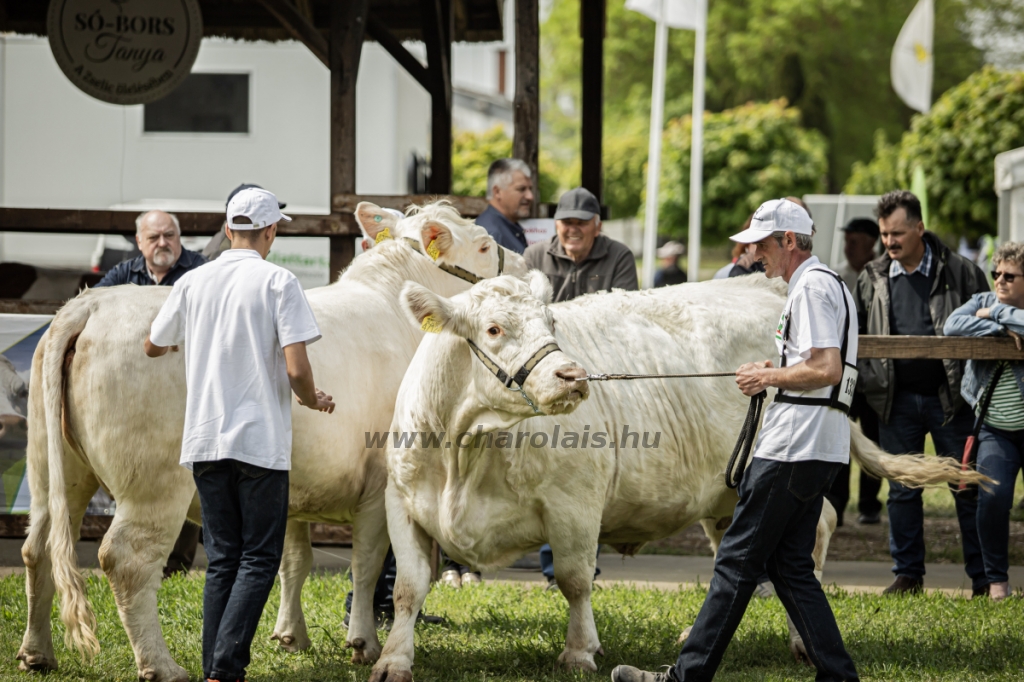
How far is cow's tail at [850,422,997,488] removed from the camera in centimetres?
498

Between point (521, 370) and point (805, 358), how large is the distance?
3.59 feet

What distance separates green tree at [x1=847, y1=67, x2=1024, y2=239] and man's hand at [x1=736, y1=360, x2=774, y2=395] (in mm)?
17566

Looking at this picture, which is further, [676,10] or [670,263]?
[676,10]

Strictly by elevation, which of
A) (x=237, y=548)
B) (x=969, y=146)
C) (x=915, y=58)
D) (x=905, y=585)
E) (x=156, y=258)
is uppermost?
(x=915, y=58)

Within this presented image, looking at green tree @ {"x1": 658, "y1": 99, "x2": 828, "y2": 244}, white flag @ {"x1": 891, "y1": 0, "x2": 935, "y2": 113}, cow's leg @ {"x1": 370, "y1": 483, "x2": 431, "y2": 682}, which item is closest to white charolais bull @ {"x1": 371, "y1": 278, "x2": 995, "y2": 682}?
cow's leg @ {"x1": 370, "y1": 483, "x2": 431, "y2": 682}

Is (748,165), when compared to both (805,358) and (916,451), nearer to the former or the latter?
(916,451)

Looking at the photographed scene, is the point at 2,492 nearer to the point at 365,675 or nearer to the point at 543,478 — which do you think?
the point at 365,675

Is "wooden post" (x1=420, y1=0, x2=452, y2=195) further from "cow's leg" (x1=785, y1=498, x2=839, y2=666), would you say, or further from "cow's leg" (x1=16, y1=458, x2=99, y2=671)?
"cow's leg" (x1=16, y1=458, x2=99, y2=671)

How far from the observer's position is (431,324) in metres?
4.52

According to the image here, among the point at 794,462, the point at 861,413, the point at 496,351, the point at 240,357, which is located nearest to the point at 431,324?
the point at 496,351

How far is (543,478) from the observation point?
4777mm

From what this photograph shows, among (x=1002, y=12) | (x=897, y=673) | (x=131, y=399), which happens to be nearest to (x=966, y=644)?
(x=897, y=673)

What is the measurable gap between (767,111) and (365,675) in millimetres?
29526

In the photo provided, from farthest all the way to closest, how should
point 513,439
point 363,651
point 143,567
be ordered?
1. point 363,651
2. point 513,439
3. point 143,567
